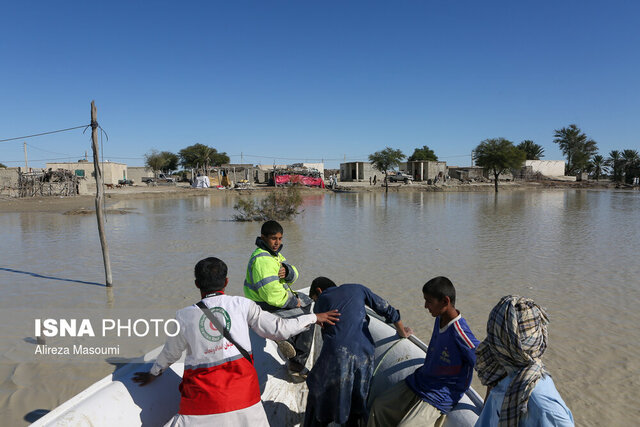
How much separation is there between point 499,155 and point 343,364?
1610 inches

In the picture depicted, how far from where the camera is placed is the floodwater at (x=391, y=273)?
4109 millimetres

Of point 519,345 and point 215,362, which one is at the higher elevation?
point 519,345

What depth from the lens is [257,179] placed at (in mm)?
46156

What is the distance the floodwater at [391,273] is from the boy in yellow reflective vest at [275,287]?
79.8 inches

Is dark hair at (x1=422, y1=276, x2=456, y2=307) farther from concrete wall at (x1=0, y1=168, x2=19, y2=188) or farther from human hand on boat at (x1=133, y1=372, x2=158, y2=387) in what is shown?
concrete wall at (x1=0, y1=168, x2=19, y2=188)

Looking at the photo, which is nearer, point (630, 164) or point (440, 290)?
point (440, 290)

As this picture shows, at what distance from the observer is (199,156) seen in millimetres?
55094

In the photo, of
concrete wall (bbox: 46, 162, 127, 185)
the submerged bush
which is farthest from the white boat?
concrete wall (bbox: 46, 162, 127, 185)

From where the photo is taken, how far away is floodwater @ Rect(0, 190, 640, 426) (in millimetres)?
4109

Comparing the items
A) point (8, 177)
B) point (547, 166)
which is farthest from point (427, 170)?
point (8, 177)

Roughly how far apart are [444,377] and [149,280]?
7017 millimetres

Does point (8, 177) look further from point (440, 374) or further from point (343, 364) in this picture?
point (440, 374)

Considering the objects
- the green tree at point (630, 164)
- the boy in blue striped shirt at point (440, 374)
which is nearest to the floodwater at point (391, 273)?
the boy in blue striped shirt at point (440, 374)

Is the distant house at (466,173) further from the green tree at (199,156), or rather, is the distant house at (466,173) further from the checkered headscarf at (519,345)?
the checkered headscarf at (519,345)
